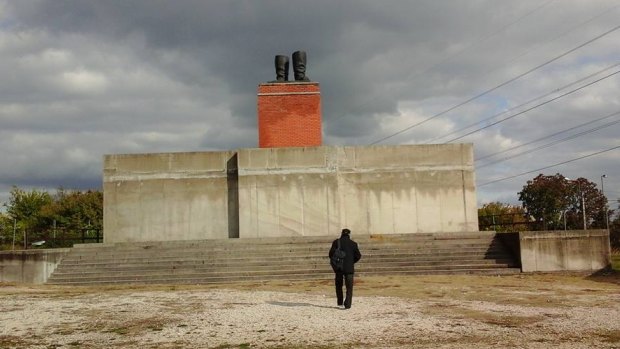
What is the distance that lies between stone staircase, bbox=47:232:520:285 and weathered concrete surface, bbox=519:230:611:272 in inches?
25.1

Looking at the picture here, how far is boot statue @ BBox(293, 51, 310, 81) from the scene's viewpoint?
27.1m

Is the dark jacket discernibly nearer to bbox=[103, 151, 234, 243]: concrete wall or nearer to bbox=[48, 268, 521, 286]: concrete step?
bbox=[48, 268, 521, 286]: concrete step

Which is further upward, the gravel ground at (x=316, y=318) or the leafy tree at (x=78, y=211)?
the leafy tree at (x=78, y=211)

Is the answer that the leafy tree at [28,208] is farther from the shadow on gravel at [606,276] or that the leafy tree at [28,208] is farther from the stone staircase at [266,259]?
the shadow on gravel at [606,276]

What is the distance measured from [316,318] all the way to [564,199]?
5466cm

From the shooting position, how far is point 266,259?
1878 centimetres

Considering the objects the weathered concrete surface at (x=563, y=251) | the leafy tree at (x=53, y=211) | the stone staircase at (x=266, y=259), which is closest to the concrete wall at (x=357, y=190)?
the stone staircase at (x=266, y=259)

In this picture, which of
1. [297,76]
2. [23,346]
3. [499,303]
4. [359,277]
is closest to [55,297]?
[23,346]

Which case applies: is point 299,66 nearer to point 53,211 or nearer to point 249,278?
point 249,278

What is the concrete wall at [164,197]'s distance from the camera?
918 inches

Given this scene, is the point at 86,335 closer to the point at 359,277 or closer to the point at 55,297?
the point at 55,297

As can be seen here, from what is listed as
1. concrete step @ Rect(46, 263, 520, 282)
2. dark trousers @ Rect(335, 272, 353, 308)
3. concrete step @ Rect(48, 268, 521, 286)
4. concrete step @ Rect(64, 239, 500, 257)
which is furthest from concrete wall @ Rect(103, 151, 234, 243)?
dark trousers @ Rect(335, 272, 353, 308)

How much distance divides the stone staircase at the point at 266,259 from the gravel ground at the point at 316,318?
311 centimetres

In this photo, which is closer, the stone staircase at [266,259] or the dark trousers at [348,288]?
the dark trousers at [348,288]
